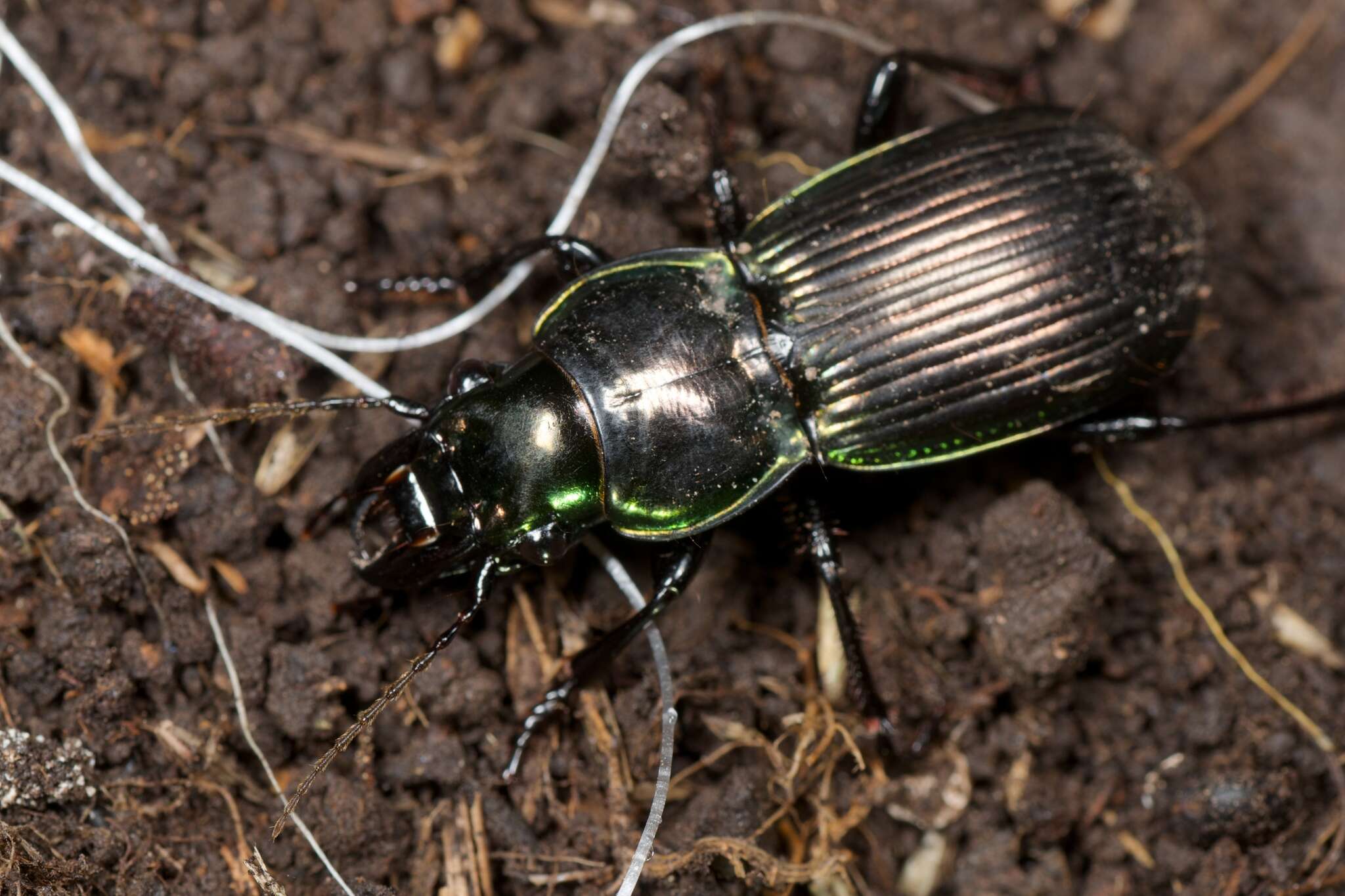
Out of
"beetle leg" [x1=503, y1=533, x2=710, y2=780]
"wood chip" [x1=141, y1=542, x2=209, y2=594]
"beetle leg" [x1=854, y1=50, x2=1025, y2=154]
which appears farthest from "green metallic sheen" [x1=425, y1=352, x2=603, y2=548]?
"beetle leg" [x1=854, y1=50, x2=1025, y2=154]

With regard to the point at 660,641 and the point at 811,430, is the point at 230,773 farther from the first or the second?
the point at 811,430

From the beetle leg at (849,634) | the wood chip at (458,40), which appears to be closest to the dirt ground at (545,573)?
the wood chip at (458,40)

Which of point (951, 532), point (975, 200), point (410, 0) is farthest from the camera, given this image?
point (410, 0)

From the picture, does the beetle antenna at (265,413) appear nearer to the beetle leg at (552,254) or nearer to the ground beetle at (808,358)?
the ground beetle at (808,358)

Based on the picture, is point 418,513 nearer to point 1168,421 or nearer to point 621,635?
point 621,635

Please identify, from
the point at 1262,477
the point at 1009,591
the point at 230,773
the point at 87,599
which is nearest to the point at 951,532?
the point at 1009,591

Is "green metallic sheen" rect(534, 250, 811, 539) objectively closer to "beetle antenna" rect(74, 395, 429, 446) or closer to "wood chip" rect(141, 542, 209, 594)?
"beetle antenna" rect(74, 395, 429, 446)

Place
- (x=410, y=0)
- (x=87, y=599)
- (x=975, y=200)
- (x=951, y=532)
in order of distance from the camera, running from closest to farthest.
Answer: (x=87, y=599) → (x=975, y=200) → (x=951, y=532) → (x=410, y=0)
